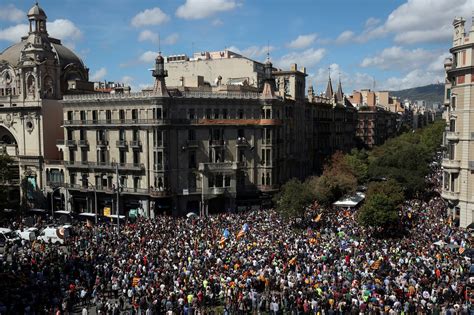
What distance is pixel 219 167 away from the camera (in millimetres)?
62375

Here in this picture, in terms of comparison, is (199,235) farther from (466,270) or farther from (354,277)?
(466,270)

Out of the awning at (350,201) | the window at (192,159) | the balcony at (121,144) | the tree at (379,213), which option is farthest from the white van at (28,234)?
the awning at (350,201)

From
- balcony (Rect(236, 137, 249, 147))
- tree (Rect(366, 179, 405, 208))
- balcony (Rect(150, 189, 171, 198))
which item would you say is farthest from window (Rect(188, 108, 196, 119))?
tree (Rect(366, 179, 405, 208))

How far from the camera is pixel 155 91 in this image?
59.2m

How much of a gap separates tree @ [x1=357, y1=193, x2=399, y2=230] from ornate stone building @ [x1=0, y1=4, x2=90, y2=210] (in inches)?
1736

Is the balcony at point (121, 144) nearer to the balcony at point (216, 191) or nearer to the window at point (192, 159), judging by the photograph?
the window at point (192, 159)

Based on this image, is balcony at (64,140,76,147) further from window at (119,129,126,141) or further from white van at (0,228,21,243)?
white van at (0,228,21,243)

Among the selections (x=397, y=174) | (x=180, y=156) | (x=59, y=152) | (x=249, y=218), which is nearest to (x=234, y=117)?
(x=180, y=156)

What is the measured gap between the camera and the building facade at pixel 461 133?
46.0m

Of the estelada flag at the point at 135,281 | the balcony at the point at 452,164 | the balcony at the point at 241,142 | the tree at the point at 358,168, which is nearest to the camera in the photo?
the estelada flag at the point at 135,281

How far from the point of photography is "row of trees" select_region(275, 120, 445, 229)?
44.5m

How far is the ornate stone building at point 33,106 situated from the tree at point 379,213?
145 ft

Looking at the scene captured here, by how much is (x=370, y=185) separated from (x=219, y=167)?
1937cm

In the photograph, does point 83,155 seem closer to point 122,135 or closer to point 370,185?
point 122,135
